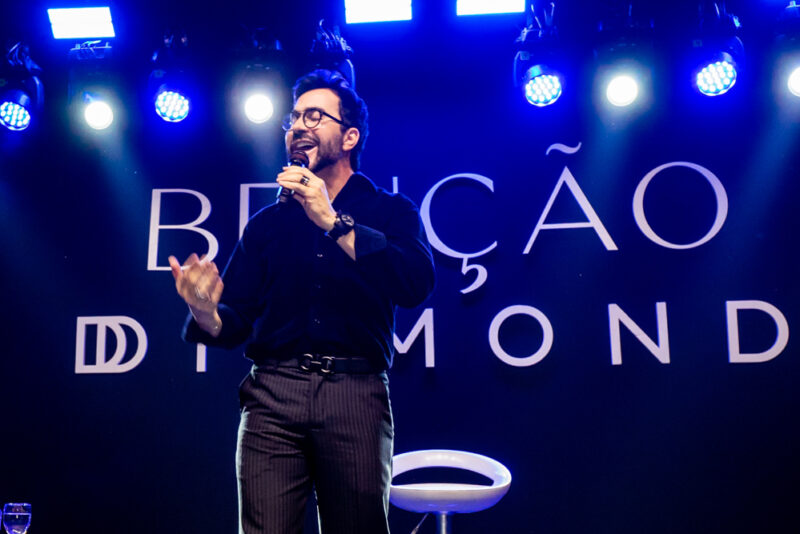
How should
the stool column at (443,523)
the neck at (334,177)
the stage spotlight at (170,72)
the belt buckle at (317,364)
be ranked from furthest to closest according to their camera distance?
the stage spotlight at (170,72) < the stool column at (443,523) < the neck at (334,177) < the belt buckle at (317,364)

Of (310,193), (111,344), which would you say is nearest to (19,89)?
(111,344)

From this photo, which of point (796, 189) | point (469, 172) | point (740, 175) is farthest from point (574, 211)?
point (796, 189)

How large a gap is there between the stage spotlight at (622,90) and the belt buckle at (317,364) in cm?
288

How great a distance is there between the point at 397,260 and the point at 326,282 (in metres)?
0.24

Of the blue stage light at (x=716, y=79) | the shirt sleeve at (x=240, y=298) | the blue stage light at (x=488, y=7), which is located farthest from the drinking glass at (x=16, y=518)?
the blue stage light at (x=716, y=79)

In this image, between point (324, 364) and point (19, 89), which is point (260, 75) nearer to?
point (19, 89)

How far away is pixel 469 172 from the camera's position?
458 cm

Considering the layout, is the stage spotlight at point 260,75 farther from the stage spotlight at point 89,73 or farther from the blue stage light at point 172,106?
the stage spotlight at point 89,73

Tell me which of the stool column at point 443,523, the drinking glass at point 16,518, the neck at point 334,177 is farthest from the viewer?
the stool column at point 443,523

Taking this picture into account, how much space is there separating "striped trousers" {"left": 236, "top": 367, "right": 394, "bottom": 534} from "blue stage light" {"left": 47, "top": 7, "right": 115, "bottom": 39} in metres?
3.42

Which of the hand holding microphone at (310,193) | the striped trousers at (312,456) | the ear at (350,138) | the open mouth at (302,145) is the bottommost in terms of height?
the striped trousers at (312,456)

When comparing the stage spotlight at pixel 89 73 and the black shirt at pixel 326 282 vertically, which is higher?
the stage spotlight at pixel 89 73

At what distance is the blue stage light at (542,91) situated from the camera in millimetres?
4293

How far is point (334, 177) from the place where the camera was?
2625 mm
